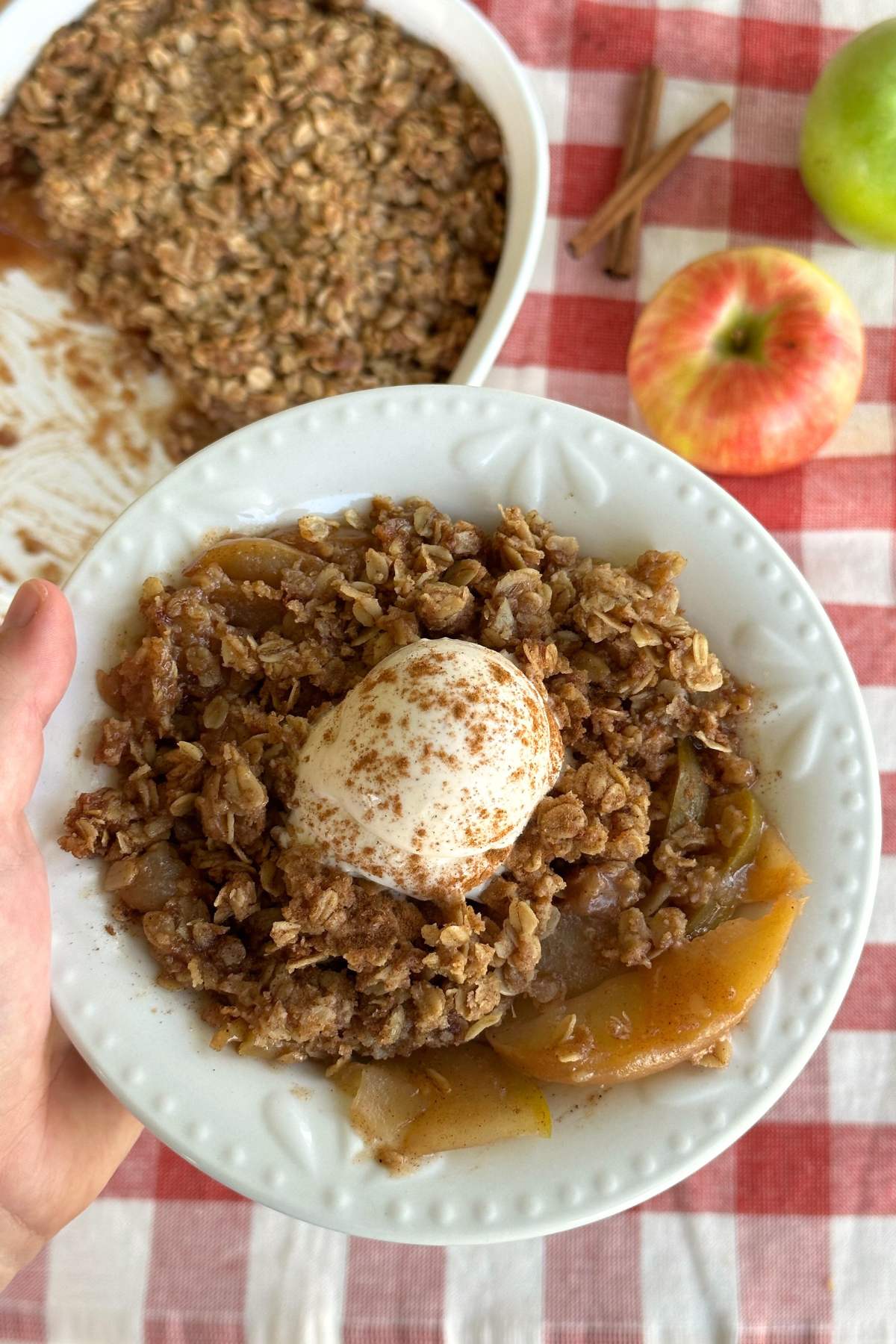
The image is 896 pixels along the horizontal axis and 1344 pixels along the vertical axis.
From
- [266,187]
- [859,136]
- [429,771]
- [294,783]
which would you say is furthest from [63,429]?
[859,136]

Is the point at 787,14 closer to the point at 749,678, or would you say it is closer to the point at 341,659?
the point at 749,678

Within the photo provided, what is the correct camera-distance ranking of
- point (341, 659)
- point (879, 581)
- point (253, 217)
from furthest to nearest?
point (879, 581), point (253, 217), point (341, 659)

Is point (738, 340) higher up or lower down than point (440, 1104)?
higher up

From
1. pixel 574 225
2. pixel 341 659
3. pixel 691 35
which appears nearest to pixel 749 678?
pixel 341 659

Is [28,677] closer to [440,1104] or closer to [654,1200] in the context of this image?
[440,1104]

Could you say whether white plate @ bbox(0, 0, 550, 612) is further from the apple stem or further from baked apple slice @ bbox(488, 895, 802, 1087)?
baked apple slice @ bbox(488, 895, 802, 1087)

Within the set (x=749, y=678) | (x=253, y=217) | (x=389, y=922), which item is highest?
(x=253, y=217)
